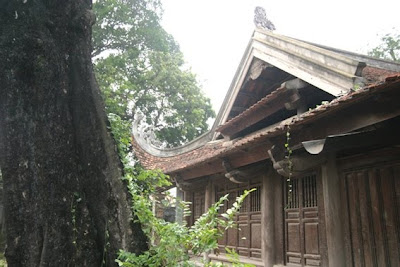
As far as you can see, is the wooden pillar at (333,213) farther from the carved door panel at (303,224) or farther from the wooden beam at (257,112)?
the wooden beam at (257,112)

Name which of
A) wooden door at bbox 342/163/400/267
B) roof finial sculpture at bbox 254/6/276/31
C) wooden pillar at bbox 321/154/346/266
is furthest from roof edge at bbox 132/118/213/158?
wooden door at bbox 342/163/400/267

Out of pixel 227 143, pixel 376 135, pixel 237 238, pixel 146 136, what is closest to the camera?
pixel 376 135

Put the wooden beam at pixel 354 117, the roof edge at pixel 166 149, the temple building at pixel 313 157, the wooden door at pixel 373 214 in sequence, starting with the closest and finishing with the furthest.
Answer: the wooden beam at pixel 354 117 < the temple building at pixel 313 157 < the wooden door at pixel 373 214 < the roof edge at pixel 166 149

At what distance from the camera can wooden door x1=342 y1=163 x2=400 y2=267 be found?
4.34 m

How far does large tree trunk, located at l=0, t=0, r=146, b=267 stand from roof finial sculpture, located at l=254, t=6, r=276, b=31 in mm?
5633

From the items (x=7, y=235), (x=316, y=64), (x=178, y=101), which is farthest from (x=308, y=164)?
(x=178, y=101)

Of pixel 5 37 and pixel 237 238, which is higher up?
pixel 5 37

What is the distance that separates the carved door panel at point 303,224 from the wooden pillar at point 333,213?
1.59 ft

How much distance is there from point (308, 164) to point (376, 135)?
998 millimetres

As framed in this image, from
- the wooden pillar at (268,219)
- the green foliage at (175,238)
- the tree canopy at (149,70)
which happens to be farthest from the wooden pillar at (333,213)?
the tree canopy at (149,70)

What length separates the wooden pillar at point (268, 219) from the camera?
6281mm

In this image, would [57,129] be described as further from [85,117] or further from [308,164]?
[308,164]

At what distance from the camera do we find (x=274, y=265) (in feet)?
20.2

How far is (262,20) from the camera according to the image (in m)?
8.14
